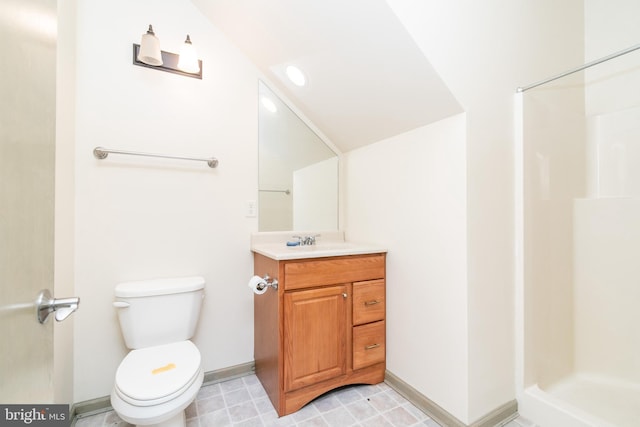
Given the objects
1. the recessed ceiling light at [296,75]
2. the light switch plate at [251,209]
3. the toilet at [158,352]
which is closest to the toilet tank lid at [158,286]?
the toilet at [158,352]

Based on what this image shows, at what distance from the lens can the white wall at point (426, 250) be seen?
144 centimetres

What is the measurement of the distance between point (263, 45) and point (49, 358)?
1.86 metres

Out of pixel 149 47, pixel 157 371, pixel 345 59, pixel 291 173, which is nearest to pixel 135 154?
pixel 149 47

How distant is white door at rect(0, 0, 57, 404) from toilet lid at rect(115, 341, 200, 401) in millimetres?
674

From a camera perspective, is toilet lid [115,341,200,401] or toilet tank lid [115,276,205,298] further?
toilet tank lid [115,276,205,298]

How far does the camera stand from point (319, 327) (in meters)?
1.66

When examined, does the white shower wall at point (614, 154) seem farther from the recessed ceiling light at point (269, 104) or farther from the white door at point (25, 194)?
the white door at point (25, 194)

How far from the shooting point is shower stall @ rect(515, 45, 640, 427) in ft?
5.22

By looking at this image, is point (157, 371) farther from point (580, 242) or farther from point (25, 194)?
point (580, 242)

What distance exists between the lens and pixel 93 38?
63.7 inches

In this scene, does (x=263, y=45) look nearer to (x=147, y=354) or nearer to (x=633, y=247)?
(x=147, y=354)

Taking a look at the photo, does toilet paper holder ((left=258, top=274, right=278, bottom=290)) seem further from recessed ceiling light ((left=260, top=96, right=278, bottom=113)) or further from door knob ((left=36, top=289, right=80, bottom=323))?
recessed ceiling light ((left=260, top=96, right=278, bottom=113))

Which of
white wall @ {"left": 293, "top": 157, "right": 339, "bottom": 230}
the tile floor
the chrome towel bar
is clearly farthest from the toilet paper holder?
the chrome towel bar

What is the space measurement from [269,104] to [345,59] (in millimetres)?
733
